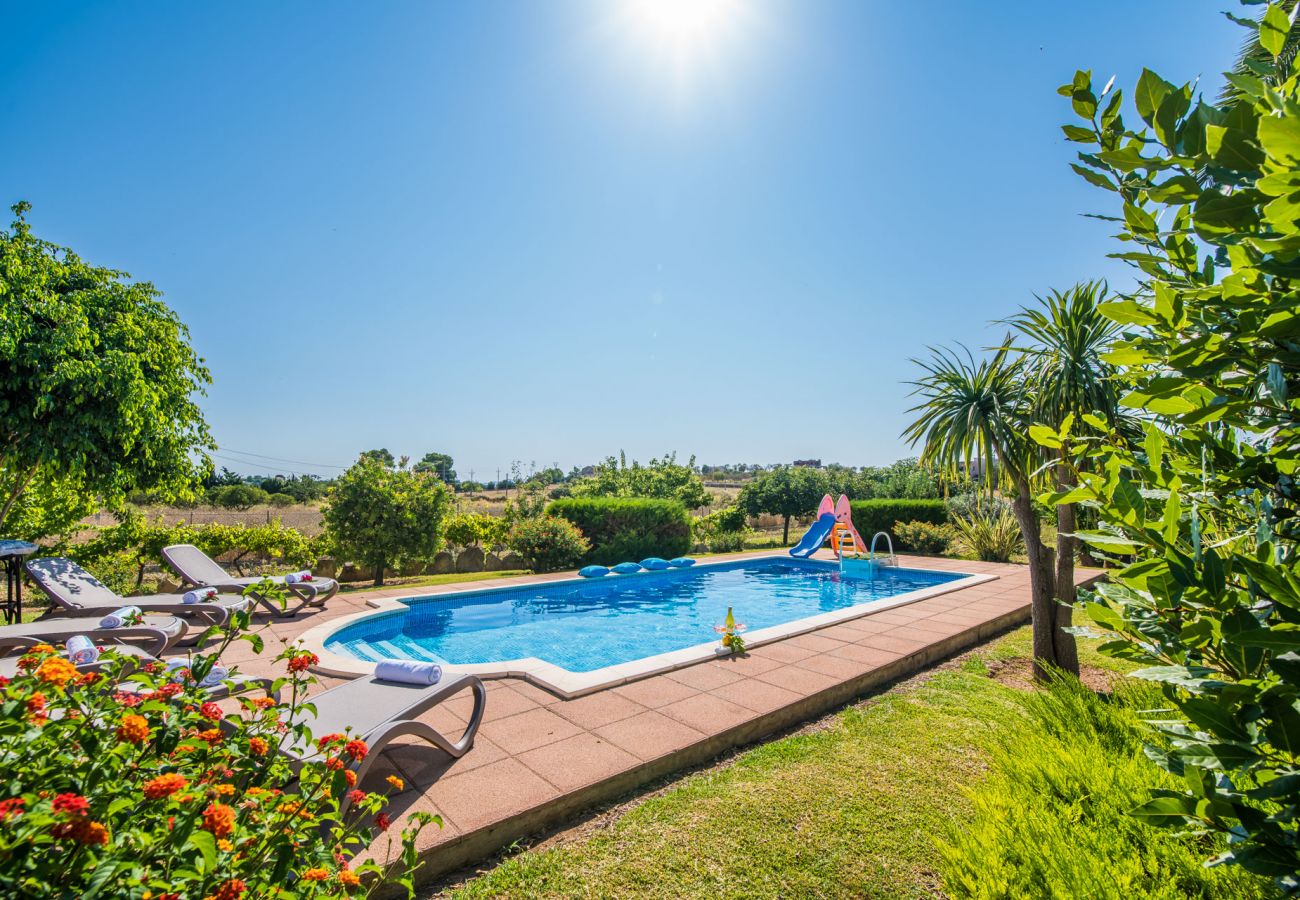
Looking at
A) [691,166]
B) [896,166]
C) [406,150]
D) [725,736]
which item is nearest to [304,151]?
[406,150]

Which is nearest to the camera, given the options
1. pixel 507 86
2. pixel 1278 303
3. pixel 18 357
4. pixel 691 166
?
pixel 1278 303

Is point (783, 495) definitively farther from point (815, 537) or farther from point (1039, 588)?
point (1039, 588)

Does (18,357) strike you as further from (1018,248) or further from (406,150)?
(1018,248)

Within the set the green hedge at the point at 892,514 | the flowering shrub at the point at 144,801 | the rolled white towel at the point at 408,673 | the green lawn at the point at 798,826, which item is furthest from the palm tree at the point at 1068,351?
the green hedge at the point at 892,514

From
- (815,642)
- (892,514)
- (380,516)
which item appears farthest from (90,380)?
(892,514)

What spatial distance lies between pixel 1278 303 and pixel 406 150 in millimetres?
13126

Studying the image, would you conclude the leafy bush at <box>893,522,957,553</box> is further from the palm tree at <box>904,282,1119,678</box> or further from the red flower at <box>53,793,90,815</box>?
the red flower at <box>53,793,90,815</box>

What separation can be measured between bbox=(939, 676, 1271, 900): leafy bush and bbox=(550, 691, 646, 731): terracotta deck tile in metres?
2.57

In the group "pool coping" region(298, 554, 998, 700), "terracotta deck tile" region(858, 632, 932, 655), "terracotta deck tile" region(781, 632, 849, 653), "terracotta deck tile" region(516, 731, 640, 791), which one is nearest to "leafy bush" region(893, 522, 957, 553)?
"pool coping" region(298, 554, 998, 700)

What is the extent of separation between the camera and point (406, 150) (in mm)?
11391

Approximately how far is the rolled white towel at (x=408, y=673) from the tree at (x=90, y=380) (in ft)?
18.9

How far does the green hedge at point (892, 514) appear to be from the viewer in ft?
65.9

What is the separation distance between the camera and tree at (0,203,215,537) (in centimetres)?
686

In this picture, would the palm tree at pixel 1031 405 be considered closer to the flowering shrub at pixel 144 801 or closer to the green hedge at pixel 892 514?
the flowering shrub at pixel 144 801
